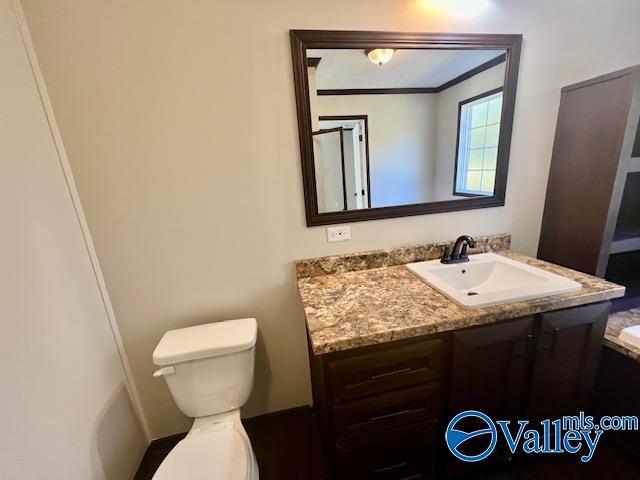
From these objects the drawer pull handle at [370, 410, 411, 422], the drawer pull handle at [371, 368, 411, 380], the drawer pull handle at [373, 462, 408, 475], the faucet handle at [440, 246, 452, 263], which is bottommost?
the drawer pull handle at [373, 462, 408, 475]

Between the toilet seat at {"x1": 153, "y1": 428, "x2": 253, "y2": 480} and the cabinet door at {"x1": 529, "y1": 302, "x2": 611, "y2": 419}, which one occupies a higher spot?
the cabinet door at {"x1": 529, "y1": 302, "x2": 611, "y2": 419}

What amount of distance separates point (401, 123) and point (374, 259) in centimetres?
72

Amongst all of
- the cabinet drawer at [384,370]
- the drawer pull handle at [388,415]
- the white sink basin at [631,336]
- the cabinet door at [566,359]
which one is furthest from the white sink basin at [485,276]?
the drawer pull handle at [388,415]

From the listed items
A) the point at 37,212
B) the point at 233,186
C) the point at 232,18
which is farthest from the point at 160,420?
the point at 232,18

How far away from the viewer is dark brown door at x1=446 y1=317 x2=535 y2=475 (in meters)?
0.97

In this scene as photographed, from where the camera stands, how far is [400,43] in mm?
1198

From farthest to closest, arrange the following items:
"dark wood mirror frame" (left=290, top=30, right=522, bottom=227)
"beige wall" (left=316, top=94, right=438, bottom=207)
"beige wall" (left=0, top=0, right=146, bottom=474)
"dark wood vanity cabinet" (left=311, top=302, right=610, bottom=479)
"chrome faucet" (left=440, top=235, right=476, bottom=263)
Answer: "chrome faucet" (left=440, top=235, right=476, bottom=263)
"beige wall" (left=316, top=94, right=438, bottom=207)
"dark wood mirror frame" (left=290, top=30, right=522, bottom=227)
"dark wood vanity cabinet" (left=311, top=302, right=610, bottom=479)
"beige wall" (left=0, top=0, right=146, bottom=474)

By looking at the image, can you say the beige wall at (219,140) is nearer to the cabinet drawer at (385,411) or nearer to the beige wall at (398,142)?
the beige wall at (398,142)

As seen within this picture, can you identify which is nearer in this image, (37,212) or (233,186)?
(37,212)

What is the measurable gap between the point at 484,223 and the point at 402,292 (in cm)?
79

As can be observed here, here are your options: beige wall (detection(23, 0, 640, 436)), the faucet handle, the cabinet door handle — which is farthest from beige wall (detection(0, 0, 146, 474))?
the cabinet door handle

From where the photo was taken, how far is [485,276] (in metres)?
1.40

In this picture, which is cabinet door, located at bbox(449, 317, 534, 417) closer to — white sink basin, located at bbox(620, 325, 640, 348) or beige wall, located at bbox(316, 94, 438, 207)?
white sink basin, located at bbox(620, 325, 640, 348)

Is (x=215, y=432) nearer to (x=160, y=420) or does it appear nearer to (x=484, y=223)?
(x=160, y=420)
